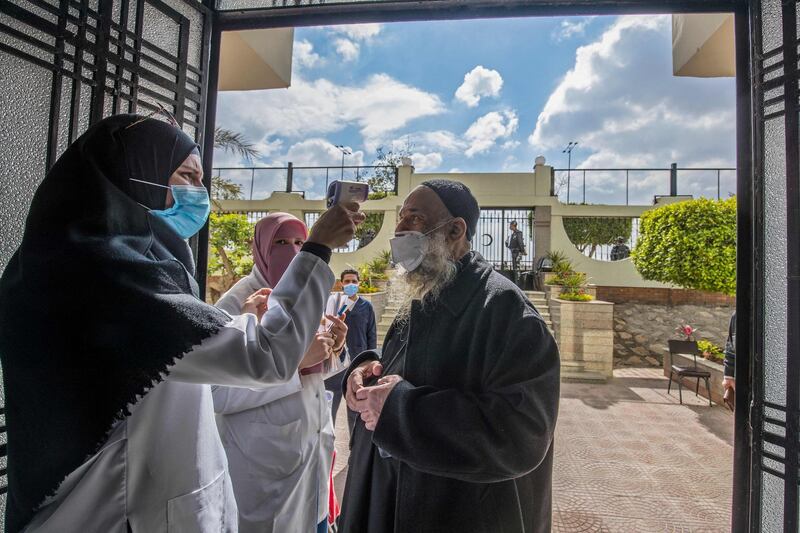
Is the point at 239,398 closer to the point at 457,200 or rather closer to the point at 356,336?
the point at 457,200

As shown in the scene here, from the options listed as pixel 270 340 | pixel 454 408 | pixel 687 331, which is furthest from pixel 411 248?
pixel 687 331

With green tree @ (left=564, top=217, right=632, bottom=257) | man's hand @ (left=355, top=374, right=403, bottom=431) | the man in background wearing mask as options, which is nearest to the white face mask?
man's hand @ (left=355, top=374, right=403, bottom=431)

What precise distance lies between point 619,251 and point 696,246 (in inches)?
236

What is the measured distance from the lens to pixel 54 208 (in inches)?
38.1

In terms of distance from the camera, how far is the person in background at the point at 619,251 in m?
15.0

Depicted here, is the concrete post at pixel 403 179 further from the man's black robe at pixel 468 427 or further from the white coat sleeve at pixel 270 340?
the white coat sleeve at pixel 270 340

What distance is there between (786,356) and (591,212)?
1492cm

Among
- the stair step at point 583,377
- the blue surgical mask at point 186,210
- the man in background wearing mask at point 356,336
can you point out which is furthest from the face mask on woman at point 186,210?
the stair step at point 583,377

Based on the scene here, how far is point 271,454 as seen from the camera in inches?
71.6

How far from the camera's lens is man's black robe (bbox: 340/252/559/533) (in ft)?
4.22

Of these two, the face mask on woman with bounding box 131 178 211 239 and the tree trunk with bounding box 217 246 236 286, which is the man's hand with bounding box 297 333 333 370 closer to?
the face mask on woman with bounding box 131 178 211 239

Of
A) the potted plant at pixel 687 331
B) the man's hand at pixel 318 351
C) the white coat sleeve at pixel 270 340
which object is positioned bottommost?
the potted plant at pixel 687 331

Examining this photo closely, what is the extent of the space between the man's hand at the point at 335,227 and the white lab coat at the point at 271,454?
88 cm

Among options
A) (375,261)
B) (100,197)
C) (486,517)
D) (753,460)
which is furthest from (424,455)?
(375,261)
